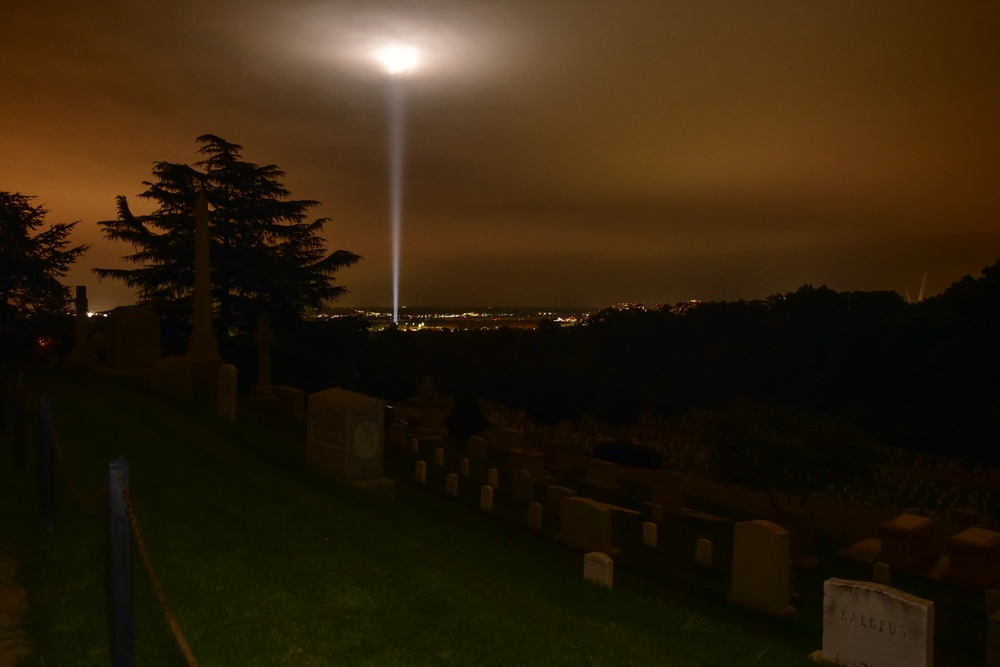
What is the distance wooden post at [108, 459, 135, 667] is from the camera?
3455 millimetres

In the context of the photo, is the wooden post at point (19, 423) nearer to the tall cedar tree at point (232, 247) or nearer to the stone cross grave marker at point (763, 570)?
the stone cross grave marker at point (763, 570)

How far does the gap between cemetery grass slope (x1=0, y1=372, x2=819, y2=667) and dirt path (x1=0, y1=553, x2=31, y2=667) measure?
77 millimetres

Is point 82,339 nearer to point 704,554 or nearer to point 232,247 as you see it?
point 232,247

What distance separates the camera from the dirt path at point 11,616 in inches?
166

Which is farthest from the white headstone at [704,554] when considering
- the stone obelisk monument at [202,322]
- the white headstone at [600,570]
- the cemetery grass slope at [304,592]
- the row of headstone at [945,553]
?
the stone obelisk monument at [202,322]

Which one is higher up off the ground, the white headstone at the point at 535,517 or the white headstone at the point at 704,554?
the white headstone at the point at 535,517

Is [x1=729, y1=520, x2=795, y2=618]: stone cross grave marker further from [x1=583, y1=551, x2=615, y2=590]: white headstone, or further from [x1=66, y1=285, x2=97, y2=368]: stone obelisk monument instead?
[x1=66, y1=285, x2=97, y2=368]: stone obelisk monument

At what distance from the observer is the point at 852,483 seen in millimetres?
18812

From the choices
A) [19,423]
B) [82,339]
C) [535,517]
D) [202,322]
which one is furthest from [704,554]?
[82,339]

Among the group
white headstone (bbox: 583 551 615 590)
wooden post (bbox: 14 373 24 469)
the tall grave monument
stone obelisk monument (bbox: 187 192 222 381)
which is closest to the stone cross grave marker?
white headstone (bbox: 583 551 615 590)

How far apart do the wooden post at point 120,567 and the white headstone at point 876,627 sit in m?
5.59

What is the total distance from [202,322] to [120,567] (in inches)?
762

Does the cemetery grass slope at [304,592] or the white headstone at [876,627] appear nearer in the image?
the cemetery grass slope at [304,592]

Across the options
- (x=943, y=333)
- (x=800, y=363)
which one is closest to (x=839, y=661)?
(x=943, y=333)
